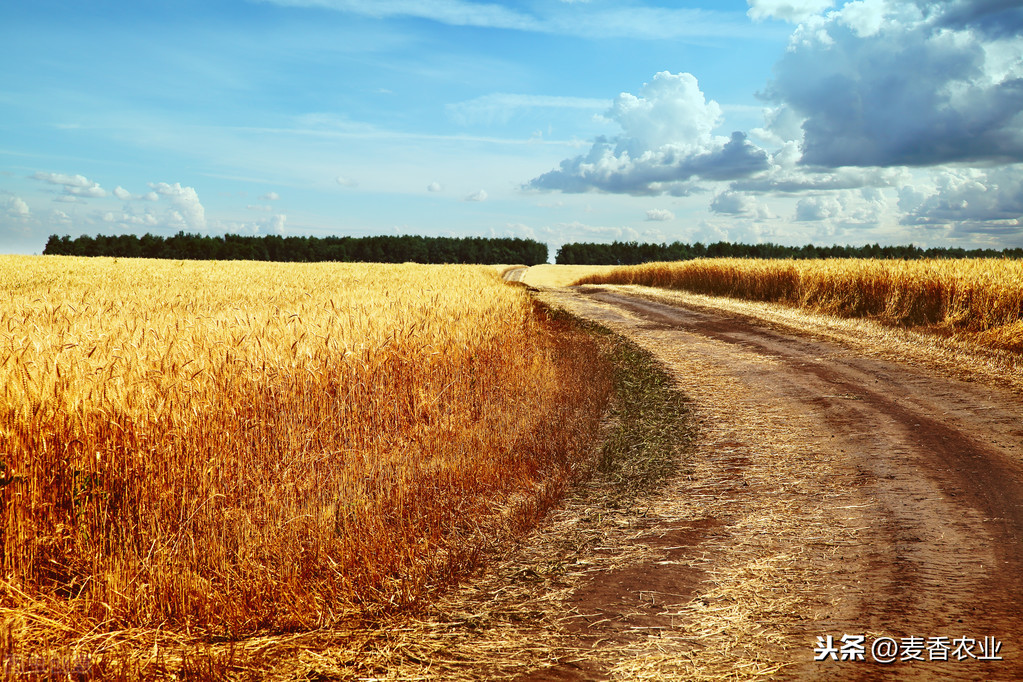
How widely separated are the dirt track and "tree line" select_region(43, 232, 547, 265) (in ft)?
240

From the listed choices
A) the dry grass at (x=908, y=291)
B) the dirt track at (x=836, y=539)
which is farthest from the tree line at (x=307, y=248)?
the dirt track at (x=836, y=539)

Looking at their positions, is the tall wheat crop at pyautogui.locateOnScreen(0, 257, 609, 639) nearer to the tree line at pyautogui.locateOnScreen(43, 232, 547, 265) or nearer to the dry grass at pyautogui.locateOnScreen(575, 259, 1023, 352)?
the dry grass at pyautogui.locateOnScreen(575, 259, 1023, 352)

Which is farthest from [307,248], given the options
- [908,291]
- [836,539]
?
[836,539]

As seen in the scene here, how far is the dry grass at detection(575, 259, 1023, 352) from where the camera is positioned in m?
14.3

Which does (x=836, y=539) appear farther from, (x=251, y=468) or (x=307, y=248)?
(x=307, y=248)

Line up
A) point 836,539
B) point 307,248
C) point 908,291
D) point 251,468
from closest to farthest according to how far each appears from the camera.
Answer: point 836,539 < point 251,468 < point 908,291 < point 307,248

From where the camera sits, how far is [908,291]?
1772 cm

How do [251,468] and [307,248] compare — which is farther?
[307,248]

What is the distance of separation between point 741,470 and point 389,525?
160 inches

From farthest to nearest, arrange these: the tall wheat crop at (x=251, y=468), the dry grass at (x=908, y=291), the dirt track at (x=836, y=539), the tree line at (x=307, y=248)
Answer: the tree line at (x=307, y=248)
the dry grass at (x=908, y=291)
the tall wheat crop at (x=251, y=468)
the dirt track at (x=836, y=539)

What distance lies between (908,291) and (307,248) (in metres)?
96.8

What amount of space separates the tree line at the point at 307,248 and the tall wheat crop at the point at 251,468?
2730 inches

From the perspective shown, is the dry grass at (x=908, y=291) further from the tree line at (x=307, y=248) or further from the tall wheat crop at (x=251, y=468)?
the tree line at (x=307, y=248)

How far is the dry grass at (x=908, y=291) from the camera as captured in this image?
1434 cm
